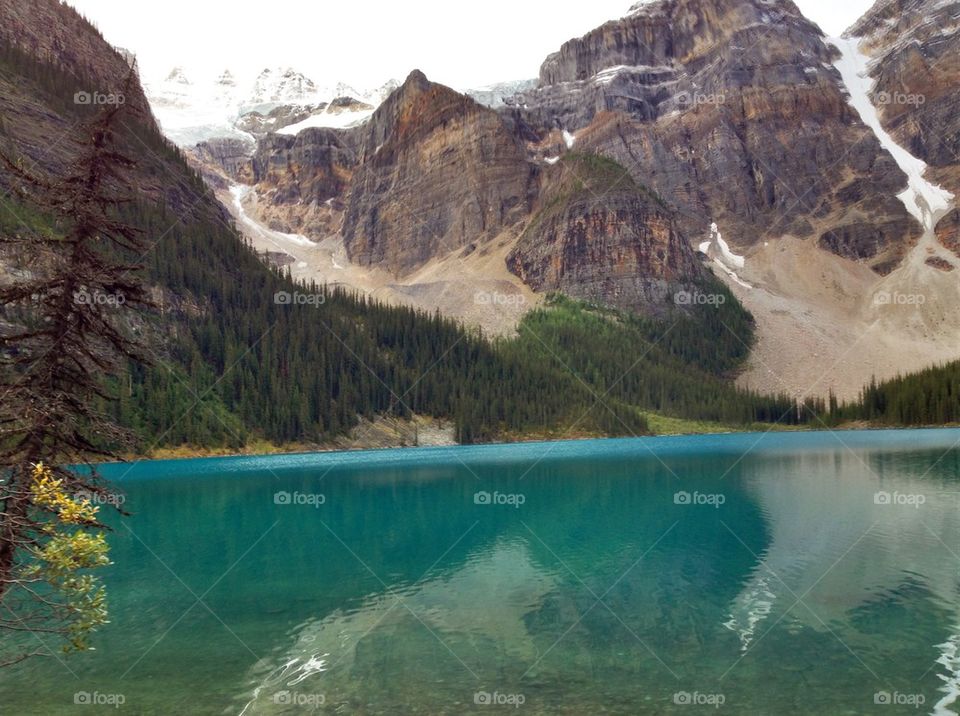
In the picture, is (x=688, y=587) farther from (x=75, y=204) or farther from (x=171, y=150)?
(x=171, y=150)

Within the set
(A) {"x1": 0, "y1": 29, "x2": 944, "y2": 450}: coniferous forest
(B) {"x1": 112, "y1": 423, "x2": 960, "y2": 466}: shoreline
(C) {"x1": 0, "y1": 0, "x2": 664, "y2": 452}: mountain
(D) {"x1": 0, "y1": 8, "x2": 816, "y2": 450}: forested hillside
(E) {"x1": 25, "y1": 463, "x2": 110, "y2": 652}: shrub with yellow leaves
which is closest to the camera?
(E) {"x1": 25, "y1": 463, "x2": 110, "y2": 652}: shrub with yellow leaves

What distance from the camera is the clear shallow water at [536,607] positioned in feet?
58.3

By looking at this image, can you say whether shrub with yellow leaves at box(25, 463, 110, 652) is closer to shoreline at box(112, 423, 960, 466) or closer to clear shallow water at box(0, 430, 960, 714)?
clear shallow water at box(0, 430, 960, 714)

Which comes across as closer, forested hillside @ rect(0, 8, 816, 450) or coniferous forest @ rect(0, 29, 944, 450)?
forested hillside @ rect(0, 8, 816, 450)

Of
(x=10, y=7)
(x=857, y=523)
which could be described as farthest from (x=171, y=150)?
(x=857, y=523)

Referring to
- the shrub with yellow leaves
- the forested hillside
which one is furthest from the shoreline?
the shrub with yellow leaves

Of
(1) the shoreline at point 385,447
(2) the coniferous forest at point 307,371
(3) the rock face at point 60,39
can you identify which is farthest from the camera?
(3) the rock face at point 60,39

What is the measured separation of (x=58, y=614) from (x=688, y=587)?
22408 millimetres

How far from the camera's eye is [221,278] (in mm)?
152250

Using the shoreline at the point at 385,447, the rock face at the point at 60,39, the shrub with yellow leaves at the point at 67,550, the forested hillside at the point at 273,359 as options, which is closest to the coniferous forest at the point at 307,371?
the forested hillside at the point at 273,359

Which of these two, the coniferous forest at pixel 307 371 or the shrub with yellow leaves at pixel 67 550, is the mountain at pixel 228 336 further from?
the shrub with yellow leaves at pixel 67 550

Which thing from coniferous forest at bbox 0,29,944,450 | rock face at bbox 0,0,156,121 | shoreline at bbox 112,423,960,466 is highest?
rock face at bbox 0,0,156,121

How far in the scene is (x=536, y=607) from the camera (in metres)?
25.4

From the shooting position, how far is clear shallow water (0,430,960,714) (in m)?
17.8
